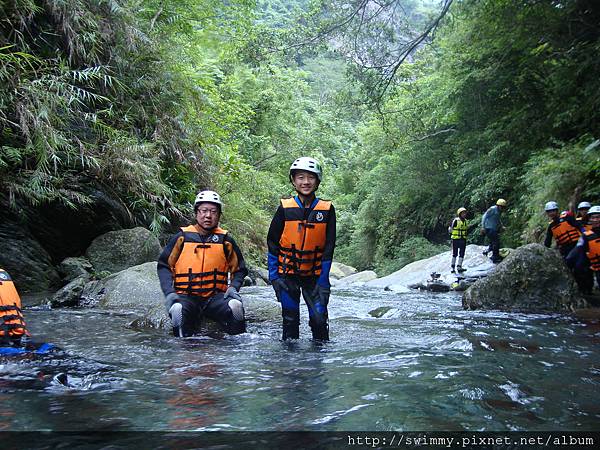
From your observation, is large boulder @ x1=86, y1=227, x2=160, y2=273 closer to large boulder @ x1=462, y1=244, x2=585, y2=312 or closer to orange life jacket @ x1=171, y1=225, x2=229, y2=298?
orange life jacket @ x1=171, y1=225, x2=229, y2=298

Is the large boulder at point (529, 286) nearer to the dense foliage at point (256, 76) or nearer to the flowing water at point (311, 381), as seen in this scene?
the flowing water at point (311, 381)

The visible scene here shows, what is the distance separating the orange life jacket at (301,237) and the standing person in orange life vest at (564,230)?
6.39 metres

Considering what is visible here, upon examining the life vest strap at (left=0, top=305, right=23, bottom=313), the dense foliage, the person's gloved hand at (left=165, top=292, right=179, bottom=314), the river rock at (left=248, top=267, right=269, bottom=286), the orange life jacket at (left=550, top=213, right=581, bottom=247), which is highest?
the dense foliage

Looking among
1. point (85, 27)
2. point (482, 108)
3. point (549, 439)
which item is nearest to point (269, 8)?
point (482, 108)

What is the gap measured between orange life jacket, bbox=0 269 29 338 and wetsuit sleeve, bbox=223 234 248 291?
2123 mm

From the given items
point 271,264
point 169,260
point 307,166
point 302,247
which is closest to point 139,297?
point 169,260

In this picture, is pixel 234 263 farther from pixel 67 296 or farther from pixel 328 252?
pixel 67 296

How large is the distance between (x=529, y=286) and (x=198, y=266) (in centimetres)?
524

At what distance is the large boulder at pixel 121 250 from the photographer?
32.7 feet

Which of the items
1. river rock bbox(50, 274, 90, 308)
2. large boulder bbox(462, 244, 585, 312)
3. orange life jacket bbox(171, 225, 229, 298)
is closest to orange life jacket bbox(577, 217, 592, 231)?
large boulder bbox(462, 244, 585, 312)

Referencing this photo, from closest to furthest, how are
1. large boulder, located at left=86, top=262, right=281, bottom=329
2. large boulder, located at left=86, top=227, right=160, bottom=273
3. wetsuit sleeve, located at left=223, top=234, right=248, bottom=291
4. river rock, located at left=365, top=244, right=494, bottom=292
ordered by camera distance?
wetsuit sleeve, located at left=223, top=234, right=248, bottom=291, large boulder, located at left=86, top=262, right=281, bottom=329, large boulder, located at left=86, top=227, right=160, bottom=273, river rock, located at left=365, top=244, right=494, bottom=292

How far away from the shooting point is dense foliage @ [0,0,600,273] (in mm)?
9031

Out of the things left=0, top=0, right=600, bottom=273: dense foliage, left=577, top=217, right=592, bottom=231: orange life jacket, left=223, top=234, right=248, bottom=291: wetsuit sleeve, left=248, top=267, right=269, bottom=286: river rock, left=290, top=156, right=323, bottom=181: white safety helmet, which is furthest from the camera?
left=248, top=267, right=269, bottom=286: river rock

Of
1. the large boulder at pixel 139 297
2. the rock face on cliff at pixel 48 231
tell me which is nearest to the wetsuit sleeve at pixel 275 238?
the large boulder at pixel 139 297
